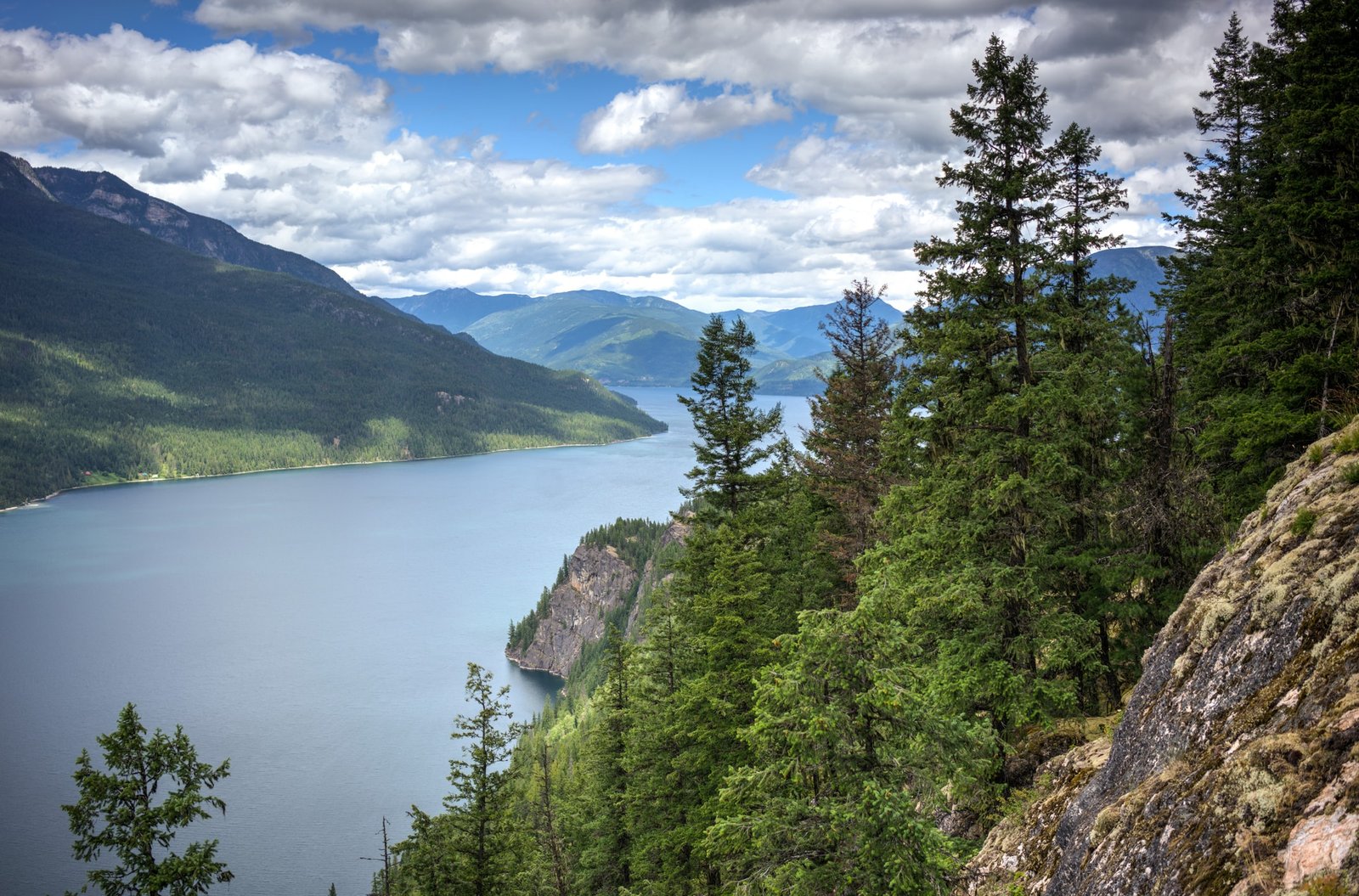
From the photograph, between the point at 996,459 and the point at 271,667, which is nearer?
the point at 996,459

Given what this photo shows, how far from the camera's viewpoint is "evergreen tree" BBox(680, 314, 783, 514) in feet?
92.9

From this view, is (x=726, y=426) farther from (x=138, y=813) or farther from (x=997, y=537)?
(x=138, y=813)

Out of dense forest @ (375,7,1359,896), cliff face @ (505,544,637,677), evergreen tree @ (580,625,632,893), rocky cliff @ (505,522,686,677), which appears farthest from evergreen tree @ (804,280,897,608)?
cliff face @ (505,544,637,677)

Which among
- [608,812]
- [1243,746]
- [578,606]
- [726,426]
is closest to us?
[1243,746]

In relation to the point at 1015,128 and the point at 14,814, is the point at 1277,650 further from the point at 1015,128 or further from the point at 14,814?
the point at 14,814

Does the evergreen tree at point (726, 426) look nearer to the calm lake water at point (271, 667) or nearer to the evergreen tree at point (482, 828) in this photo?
the evergreen tree at point (482, 828)

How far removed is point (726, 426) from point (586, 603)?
106 m

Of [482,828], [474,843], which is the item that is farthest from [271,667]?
[482,828]

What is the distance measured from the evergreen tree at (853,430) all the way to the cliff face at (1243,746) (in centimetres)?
1591

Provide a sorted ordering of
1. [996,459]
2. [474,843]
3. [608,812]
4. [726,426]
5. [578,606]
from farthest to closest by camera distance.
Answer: [578,606] → [608,812] → [726,426] → [474,843] → [996,459]

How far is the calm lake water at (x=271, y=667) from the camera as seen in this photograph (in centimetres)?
6719

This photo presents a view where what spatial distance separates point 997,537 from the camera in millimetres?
16078

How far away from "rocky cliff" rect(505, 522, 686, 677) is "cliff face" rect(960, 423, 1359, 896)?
103 metres

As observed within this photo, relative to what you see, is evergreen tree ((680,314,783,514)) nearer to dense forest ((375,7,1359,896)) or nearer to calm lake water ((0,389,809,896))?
dense forest ((375,7,1359,896))
